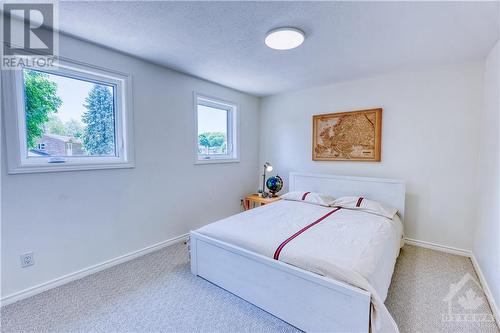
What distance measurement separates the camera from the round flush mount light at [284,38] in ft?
6.17

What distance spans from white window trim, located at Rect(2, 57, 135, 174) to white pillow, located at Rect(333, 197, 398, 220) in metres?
2.58

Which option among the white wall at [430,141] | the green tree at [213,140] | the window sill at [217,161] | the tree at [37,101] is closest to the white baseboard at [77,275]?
the window sill at [217,161]

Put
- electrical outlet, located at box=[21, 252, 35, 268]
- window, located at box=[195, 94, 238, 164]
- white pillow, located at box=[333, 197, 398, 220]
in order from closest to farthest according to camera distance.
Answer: electrical outlet, located at box=[21, 252, 35, 268], white pillow, located at box=[333, 197, 398, 220], window, located at box=[195, 94, 238, 164]

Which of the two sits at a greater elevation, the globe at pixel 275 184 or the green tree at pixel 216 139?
the green tree at pixel 216 139

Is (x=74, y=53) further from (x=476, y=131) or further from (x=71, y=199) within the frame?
(x=476, y=131)

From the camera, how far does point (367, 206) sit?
267cm

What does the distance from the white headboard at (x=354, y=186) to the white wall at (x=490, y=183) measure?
0.70m

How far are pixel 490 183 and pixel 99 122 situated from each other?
3.86 m

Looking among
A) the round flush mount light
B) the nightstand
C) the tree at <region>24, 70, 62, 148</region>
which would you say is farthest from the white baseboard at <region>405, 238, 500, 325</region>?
the tree at <region>24, 70, 62, 148</region>

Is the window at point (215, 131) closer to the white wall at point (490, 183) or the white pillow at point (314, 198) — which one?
the white pillow at point (314, 198)

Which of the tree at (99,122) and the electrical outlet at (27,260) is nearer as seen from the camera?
the electrical outlet at (27,260)

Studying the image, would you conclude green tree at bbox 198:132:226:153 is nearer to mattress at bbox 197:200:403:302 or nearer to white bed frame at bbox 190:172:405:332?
mattress at bbox 197:200:403:302

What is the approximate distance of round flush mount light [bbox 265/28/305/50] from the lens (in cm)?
188

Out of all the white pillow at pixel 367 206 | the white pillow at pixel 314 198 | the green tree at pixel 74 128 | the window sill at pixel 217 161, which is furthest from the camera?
the window sill at pixel 217 161
